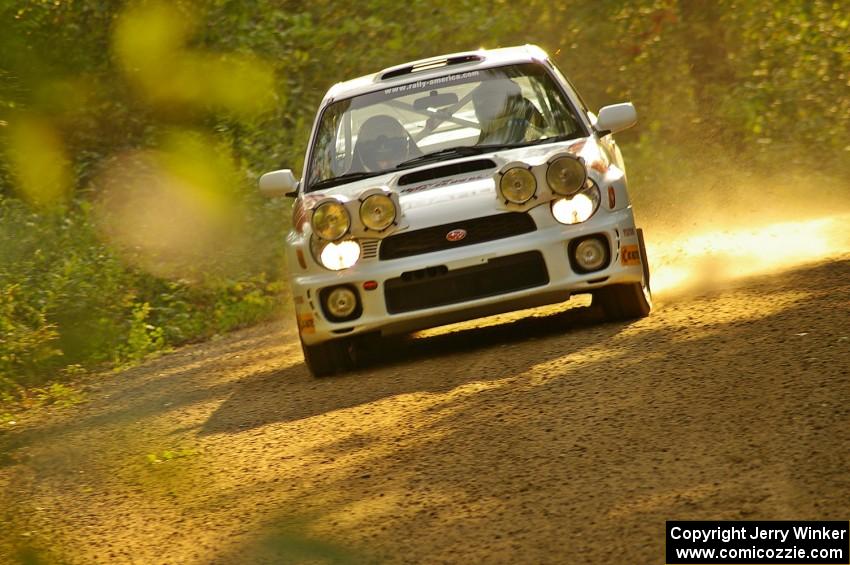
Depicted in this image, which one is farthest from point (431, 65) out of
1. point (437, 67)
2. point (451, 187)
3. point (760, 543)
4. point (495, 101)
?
point (760, 543)

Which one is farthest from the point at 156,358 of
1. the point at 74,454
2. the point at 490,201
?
the point at 490,201

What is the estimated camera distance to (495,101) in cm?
824

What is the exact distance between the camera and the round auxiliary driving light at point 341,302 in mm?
7422

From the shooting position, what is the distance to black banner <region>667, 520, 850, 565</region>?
342 cm

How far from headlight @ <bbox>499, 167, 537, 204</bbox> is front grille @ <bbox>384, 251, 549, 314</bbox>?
300 mm

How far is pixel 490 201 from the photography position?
7254 mm

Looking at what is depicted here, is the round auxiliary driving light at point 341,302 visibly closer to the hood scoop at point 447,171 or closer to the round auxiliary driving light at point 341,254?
the round auxiliary driving light at point 341,254

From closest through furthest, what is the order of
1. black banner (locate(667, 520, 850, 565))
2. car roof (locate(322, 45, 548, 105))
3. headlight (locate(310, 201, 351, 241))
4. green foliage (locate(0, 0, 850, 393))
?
black banner (locate(667, 520, 850, 565)) → headlight (locate(310, 201, 351, 241)) → car roof (locate(322, 45, 548, 105)) → green foliage (locate(0, 0, 850, 393))

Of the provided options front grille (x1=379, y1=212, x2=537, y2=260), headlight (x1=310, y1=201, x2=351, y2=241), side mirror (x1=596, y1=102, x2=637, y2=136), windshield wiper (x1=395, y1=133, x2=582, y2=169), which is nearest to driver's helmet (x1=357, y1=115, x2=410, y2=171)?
windshield wiper (x1=395, y1=133, x2=582, y2=169)

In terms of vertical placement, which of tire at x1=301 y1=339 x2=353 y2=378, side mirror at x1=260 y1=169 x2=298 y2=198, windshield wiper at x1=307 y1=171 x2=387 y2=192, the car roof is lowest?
tire at x1=301 y1=339 x2=353 y2=378

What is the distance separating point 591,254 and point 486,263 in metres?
0.57

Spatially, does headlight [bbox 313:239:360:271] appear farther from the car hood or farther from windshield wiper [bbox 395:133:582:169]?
windshield wiper [bbox 395:133:582:169]

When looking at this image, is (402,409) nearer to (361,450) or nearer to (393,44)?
(361,450)

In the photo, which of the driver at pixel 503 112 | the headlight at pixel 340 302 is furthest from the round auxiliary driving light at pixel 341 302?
the driver at pixel 503 112
